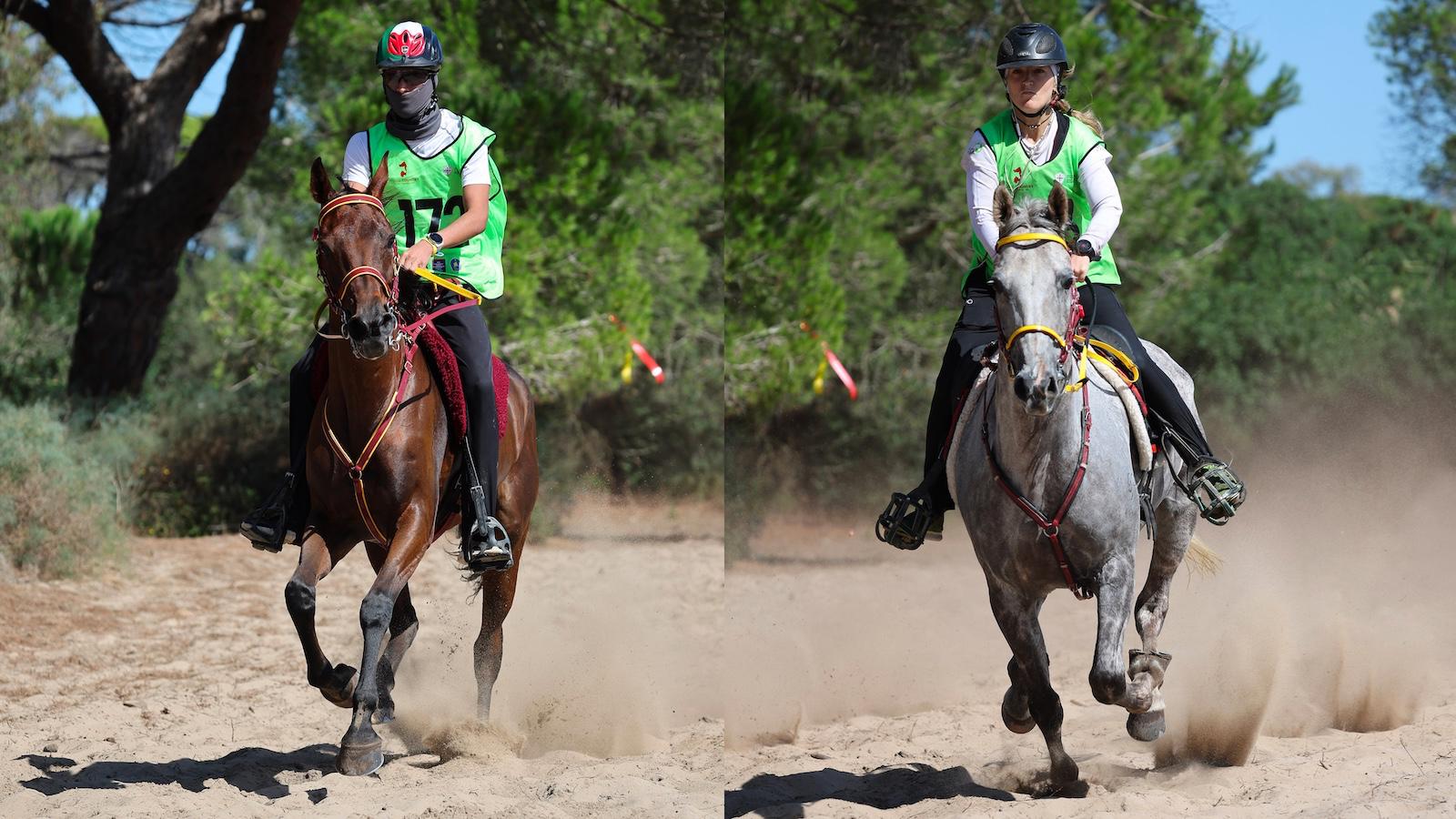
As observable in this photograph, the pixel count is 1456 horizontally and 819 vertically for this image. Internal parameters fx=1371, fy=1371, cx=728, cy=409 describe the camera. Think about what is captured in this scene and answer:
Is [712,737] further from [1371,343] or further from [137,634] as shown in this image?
[1371,343]

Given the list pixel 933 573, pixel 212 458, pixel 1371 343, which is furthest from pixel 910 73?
pixel 212 458

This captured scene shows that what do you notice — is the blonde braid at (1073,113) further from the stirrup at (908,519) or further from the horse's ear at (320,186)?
the horse's ear at (320,186)

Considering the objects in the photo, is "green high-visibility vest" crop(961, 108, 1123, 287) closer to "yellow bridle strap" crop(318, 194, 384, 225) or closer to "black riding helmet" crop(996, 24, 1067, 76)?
"black riding helmet" crop(996, 24, 1067, 76)

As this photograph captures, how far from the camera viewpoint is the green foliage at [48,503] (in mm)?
11000

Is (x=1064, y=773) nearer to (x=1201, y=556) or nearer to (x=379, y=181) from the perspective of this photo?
(x=1201, y=556)

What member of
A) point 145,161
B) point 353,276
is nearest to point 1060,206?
point 353,276

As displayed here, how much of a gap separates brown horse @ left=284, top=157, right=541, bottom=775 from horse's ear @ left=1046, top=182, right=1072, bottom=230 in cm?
274

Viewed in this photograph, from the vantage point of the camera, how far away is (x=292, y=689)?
8.70m

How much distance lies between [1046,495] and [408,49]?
358 centimetres

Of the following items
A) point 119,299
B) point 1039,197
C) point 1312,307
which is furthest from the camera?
point 1312,307

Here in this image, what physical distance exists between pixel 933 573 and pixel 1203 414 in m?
6.40

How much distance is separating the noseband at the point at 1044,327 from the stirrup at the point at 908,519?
138cm

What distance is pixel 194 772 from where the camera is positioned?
6656 mm

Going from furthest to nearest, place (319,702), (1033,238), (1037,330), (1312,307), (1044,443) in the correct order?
(1312,307), (319,702), (1044,443), (1033,238), (1037,330)
